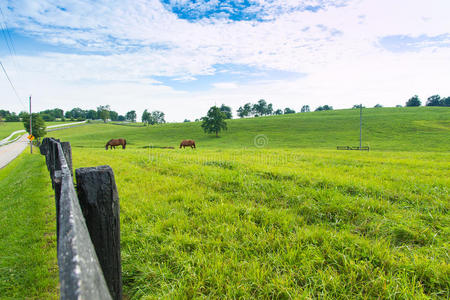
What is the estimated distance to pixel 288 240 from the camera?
2900 millimetres

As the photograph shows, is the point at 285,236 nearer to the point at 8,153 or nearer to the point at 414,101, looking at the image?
the point at 8,153

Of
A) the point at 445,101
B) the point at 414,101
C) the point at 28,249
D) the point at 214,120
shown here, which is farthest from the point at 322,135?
the point at 445,101

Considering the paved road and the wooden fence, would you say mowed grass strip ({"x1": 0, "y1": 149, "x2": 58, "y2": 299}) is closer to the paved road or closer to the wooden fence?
the wooden fence

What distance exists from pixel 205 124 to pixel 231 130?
25.5ft

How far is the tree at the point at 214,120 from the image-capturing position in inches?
2063

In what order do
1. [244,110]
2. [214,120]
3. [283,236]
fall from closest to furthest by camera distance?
1. [283,236]
2. [214,120]
3. [244,110]

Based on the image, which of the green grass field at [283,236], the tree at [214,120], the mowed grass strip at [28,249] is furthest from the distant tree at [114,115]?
the green grass field at [283,236]

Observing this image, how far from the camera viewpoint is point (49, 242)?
360 centimetres

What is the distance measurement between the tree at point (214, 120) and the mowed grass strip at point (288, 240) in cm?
4764

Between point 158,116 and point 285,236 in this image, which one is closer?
point 285,236

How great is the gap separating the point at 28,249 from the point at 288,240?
4.00 meters

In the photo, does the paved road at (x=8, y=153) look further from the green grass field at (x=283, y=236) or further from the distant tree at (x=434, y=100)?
the distant tree at (x=434, y=100)

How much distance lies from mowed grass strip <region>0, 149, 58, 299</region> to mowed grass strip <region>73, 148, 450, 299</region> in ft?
3.21

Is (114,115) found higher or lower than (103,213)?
higher
